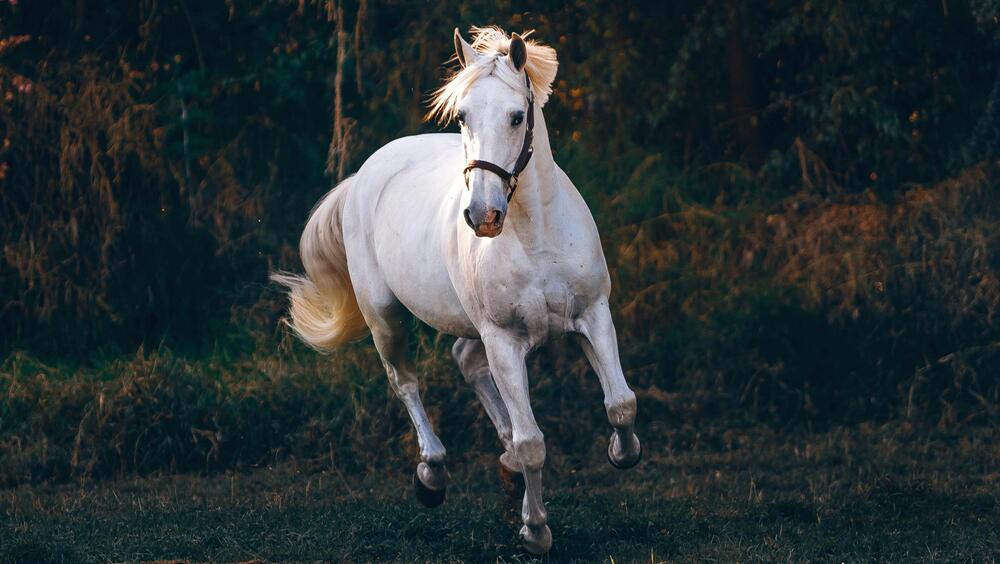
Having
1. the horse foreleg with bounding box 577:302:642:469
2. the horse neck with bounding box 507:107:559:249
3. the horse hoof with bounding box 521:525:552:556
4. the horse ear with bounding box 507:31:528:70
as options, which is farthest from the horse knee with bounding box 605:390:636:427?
A: the horse ear with bounding box 507:31:528:70

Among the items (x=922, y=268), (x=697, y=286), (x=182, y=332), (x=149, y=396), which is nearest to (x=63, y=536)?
(x=149, y=396)

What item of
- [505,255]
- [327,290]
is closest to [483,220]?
[505,255]

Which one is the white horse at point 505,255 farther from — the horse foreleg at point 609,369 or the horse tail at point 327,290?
the horse tail at point 327,290

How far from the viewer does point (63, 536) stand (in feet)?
18.3

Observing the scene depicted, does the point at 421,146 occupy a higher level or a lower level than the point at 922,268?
higher

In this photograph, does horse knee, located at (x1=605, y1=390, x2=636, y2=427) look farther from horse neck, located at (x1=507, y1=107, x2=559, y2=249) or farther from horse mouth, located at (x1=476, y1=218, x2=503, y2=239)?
horse mouth, located at (x1=476, y1=218, x2=503, y2=239)

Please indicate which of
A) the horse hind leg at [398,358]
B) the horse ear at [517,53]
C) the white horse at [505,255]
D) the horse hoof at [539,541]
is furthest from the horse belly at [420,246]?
the horse hoof at [539,541]

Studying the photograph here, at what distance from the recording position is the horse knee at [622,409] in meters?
4.93

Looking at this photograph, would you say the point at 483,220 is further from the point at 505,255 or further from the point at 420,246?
the point at 420,246

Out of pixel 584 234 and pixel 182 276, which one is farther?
pixel 182 276

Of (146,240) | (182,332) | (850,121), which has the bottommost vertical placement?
(182,332)

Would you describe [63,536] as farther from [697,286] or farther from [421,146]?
[697,286]

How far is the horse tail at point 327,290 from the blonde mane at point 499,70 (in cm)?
208

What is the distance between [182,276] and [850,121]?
4.98 m
